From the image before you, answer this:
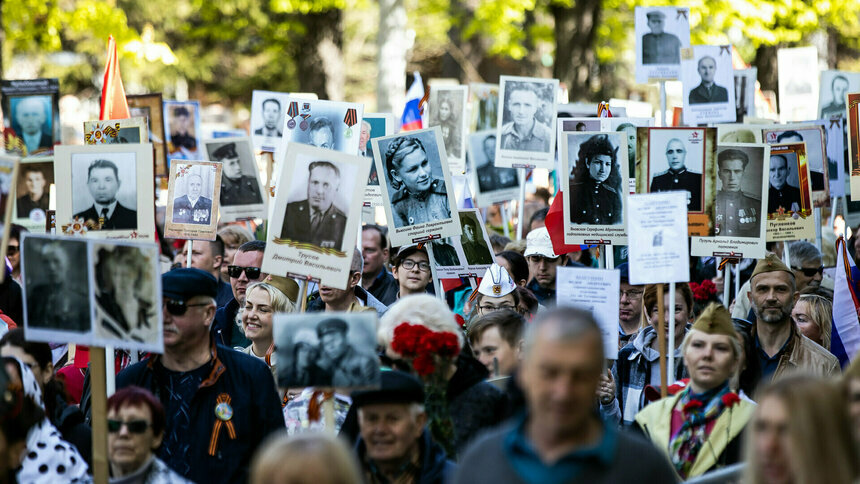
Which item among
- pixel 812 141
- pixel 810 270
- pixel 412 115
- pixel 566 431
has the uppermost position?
pixel 412 115

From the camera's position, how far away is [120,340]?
192 inches

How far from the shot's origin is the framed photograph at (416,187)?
7250 millimetres

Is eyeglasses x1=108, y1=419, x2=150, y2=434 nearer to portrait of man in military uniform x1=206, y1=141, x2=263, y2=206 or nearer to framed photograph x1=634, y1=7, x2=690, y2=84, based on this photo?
portrait of man in military uniform x1=206, y1=141, x2=263, y2=206

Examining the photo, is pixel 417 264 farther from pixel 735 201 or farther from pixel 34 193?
pixel 34 193

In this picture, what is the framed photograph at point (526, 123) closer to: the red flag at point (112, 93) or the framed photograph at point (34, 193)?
the red flag at point (112, 93)

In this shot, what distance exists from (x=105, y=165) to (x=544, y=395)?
3.58m

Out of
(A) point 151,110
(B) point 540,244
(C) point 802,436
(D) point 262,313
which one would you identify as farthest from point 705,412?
(A) point 151,110

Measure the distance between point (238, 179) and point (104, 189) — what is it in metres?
4.34

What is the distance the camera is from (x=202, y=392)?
5.20m

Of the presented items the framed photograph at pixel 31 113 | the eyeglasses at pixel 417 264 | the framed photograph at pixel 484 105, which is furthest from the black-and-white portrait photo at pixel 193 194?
the framed photograph at pixel 484 105

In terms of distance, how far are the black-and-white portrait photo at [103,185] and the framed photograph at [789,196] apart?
465cm

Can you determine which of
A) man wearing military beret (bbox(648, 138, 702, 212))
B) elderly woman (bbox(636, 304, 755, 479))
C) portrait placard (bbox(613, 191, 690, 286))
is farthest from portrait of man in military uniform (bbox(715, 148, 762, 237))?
elderly woman (bbox(636, 304, 755, 479))

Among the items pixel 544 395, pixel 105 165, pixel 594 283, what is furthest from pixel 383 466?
pixel 105 165

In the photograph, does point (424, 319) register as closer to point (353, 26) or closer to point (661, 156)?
point (661, 156)
